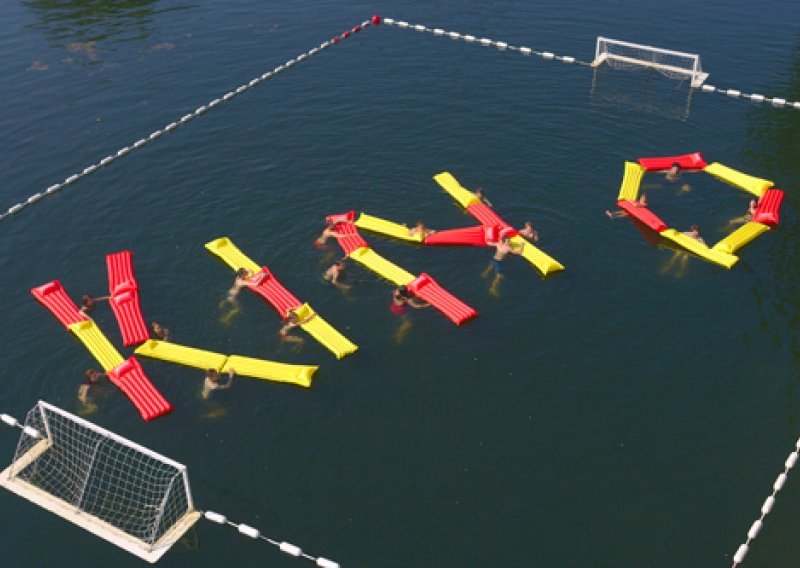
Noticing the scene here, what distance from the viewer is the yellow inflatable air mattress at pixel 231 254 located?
3703cm

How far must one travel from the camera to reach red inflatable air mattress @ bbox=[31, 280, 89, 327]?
34.2m

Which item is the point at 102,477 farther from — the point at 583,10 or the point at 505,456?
the point at 583,10

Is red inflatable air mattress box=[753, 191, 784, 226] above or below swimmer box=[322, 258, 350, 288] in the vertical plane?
above

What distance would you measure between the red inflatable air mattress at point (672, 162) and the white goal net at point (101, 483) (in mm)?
31515

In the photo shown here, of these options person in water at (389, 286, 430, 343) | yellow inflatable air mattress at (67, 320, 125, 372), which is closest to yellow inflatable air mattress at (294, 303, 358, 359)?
person in water at (389, 286, 430, 343)

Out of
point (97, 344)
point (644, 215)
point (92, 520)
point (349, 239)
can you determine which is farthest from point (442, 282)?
point (92, 520)

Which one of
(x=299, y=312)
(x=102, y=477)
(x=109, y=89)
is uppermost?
(x=109, y=89)

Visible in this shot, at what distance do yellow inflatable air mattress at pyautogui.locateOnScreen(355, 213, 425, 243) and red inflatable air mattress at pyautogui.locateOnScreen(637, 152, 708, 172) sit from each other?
15311 mm

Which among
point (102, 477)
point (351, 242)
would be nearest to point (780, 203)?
point (351, 242)

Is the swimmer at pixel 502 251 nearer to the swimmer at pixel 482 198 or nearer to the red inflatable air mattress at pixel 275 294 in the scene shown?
the swimmer at pixel 482 198

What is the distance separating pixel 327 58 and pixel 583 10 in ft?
77.6

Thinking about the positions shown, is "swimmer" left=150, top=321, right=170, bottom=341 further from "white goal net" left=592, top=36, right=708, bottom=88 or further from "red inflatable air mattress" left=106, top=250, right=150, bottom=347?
"white goal net" left=592, top=36, right=708, bottom=88

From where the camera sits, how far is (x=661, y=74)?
55.4 m

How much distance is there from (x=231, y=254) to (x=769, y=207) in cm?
2879
